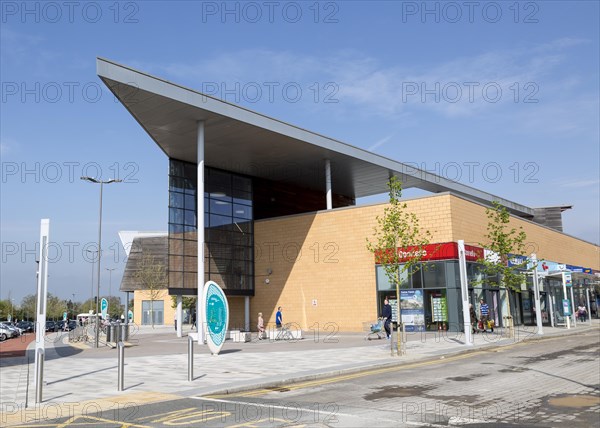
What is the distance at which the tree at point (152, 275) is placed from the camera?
203 feet

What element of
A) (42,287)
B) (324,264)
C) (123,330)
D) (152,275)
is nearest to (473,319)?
(324,264)

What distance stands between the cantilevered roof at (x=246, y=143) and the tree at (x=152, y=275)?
25.6 m

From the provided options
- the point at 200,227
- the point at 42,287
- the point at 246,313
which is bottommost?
the point at 246,313

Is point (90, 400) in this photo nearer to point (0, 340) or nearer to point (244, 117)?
point (244, 117)

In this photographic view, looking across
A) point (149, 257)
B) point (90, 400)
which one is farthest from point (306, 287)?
point (149, 257)

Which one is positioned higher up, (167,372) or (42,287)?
(42,287)

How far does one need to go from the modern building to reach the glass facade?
74 mm

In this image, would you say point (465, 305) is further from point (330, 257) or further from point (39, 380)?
point (39, 380)

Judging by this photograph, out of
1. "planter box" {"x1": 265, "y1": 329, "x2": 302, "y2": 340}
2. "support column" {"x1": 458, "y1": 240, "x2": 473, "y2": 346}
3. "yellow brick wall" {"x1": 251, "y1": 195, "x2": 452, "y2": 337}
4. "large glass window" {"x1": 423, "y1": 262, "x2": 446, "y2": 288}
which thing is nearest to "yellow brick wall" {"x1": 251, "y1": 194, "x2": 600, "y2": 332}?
"yellow brick wall" {"x1": 251, "y1": 195, "x2": 452, "y2": 337}

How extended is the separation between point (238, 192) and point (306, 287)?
871cm

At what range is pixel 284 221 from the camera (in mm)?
38969

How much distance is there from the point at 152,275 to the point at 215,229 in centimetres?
2711

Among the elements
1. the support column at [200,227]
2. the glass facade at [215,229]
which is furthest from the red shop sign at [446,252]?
the glass facade at [215,229]

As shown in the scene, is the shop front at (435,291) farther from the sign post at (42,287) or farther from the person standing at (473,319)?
the sign post at (42,287)
